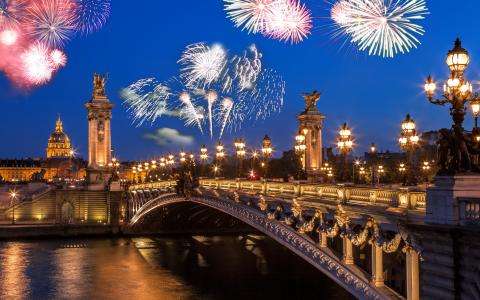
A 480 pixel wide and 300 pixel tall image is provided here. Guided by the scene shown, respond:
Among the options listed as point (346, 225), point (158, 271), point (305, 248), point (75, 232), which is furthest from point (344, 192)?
point (75, 232)

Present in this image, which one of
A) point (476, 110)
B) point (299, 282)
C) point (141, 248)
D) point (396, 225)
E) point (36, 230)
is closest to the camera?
point (396, 225)

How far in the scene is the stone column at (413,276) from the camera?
15.1 m

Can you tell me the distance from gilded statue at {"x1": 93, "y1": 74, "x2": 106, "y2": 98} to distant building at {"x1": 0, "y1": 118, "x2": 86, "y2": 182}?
7389cm

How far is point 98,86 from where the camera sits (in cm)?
8269

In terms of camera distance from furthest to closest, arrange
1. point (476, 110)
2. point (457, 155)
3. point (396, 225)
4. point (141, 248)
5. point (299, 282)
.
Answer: point (141, 248)
point (299, 282)
point (476, 110)
point (396, 225)
point (457, 155)

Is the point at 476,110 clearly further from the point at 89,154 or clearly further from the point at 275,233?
the point at 89,154

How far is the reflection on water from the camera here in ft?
115

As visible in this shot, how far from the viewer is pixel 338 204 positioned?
1986cm

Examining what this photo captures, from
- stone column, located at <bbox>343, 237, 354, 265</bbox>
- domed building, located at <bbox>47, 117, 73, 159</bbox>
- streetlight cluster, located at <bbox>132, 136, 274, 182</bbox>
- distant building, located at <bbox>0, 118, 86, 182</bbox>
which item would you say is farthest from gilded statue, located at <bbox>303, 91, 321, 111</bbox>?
domed building, located at <bbox>47, 117, 73, 159</bbox>

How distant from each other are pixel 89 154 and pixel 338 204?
6362 centimetres

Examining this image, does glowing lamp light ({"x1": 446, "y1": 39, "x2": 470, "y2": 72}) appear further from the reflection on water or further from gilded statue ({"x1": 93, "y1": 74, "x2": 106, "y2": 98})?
gilded statue ({"x1": 93, "y1": 74, "x2": 106, "y2": 98})

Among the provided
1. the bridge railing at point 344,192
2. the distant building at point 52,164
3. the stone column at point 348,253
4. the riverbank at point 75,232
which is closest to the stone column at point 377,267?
the bridge railing at point 344,192

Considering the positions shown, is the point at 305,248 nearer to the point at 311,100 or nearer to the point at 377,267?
the point at 377,267

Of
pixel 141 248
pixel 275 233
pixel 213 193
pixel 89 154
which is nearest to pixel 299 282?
pixel 213 193
